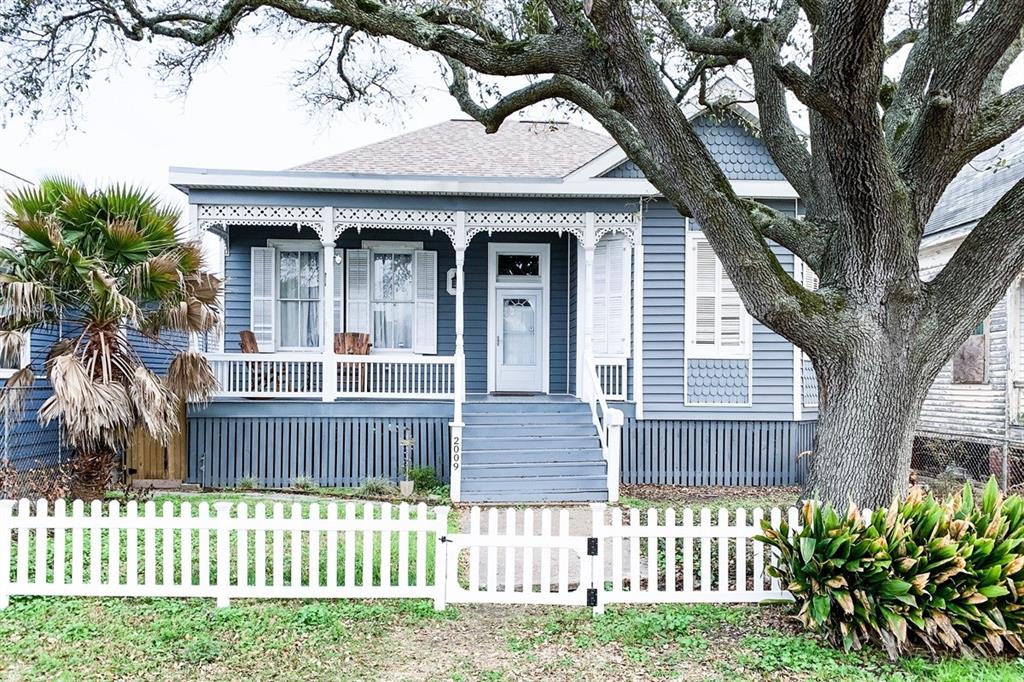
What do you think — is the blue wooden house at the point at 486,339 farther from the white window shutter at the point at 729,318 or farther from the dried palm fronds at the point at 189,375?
the dried palm fronds at the point at 189,375

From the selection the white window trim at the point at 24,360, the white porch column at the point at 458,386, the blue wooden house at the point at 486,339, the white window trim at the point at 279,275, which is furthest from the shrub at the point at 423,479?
the white window trim at the point at 24,360

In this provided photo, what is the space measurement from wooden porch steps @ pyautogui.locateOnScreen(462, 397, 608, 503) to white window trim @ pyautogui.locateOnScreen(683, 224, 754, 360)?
1.95m

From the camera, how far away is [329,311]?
10.9 metres

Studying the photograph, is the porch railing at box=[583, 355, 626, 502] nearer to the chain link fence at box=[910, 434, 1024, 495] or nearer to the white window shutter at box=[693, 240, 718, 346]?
the white window shutter at box=[693, 240, 718, 346]

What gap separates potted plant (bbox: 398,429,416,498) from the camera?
9969 millimetres

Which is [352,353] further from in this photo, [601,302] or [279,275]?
[601,302]

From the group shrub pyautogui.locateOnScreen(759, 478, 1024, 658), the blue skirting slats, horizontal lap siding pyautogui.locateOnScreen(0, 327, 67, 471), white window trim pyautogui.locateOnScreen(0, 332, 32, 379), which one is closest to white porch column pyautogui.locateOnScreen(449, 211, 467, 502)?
the blue skirting slats

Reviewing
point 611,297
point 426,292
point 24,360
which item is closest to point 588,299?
point 611,297

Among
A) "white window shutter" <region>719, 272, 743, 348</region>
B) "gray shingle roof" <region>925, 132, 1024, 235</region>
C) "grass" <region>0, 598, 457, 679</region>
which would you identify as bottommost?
"grass" <region>0, 598, 457, 679</region>

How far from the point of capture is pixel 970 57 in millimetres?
5164

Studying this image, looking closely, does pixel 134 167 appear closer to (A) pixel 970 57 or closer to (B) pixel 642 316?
Answer: (B) pixel 642 316

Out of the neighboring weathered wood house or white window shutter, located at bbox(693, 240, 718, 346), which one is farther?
white window shutter, located at bbox(693, 240, 718, 346)

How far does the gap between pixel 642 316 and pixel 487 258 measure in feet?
9.96

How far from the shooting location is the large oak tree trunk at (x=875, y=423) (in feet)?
18.0
